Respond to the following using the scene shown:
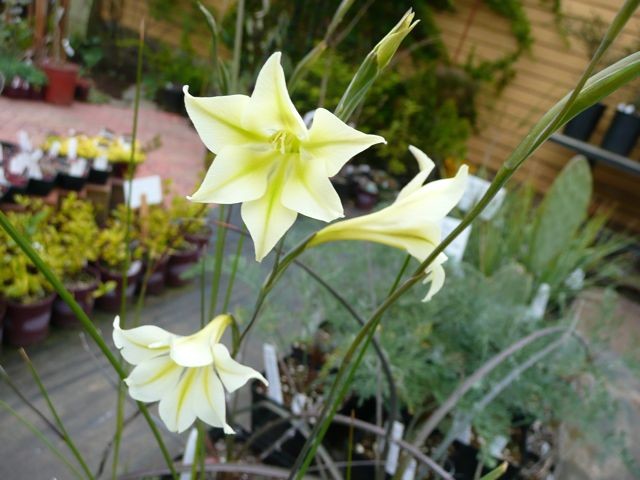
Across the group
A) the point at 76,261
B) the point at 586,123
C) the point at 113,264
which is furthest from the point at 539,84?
the point at 76,261

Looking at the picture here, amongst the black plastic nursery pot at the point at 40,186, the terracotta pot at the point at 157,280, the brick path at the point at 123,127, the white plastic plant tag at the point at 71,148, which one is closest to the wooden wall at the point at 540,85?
the brick path at the point at 123,127

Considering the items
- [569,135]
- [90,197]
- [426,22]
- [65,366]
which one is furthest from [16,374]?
[426,22]

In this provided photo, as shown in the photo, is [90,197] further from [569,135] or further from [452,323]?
[569,135]

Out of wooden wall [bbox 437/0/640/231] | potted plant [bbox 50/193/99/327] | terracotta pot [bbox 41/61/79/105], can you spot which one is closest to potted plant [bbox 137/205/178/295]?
potted plant [bbox 50/193/99/327]

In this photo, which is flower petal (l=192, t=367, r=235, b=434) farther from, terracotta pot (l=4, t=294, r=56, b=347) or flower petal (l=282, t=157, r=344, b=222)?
terracotta pot (l=4, t=294, r=56, b=347)

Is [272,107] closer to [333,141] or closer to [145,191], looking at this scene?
[333,141]

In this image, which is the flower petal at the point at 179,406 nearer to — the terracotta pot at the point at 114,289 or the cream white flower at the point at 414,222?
the cream white flower at the point at 414,222
